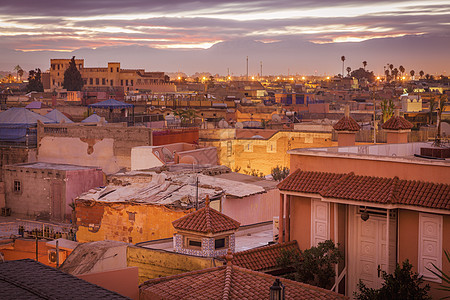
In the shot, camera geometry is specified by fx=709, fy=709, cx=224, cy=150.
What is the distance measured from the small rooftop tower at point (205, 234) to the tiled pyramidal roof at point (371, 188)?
1.59 m

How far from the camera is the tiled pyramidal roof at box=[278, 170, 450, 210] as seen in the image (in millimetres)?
13117

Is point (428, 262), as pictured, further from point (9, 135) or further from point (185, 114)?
point (185, 114)

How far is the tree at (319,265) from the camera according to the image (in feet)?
45.4

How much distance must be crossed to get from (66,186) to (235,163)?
11.4 metres

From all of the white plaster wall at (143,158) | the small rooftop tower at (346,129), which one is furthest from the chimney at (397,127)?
the white plaster wall at (143,158)

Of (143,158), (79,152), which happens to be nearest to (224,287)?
(143,158)

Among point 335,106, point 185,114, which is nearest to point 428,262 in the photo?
point 185,114

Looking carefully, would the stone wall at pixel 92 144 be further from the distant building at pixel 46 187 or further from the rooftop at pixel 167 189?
the rooftop at pixel 167 189

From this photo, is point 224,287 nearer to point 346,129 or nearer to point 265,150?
point 346,129

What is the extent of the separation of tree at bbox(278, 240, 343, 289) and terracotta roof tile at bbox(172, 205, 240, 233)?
1849 mm

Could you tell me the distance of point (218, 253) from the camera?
15297 millimetres

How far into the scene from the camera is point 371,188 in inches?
548

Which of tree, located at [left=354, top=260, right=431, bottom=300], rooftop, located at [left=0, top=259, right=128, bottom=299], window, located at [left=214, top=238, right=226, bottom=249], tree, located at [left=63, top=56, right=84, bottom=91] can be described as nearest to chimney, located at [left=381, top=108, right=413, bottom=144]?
window, located at [left=214, top=238, right=226, bottom=249]

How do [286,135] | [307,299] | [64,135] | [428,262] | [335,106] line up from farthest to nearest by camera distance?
[335,106] < [286,135] < [64,135] < [428,262] < [307,299]
